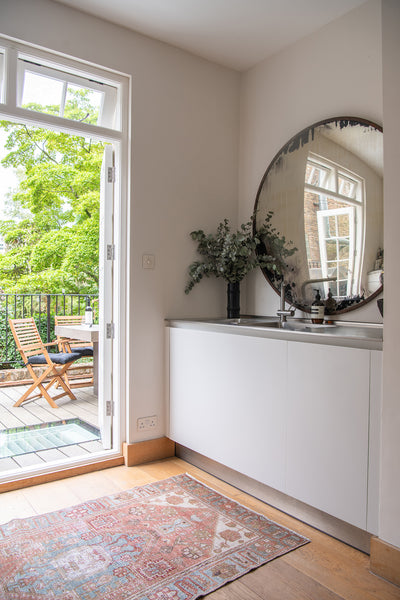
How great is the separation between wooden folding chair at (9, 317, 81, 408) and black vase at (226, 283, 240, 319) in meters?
2.15

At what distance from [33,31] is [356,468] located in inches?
108

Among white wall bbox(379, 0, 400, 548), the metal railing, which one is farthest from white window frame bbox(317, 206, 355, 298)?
the metal railing

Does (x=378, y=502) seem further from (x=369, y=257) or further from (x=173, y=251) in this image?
(x=173, y=251)

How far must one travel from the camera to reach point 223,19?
2.69m

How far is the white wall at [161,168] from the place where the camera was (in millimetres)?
2789

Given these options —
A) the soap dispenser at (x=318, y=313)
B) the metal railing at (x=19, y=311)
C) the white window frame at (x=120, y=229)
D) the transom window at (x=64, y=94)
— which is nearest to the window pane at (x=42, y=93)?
the transom window at (x=64, y=94)

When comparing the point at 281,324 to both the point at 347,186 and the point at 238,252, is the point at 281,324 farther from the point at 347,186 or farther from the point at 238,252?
Answer: the point at 347,186

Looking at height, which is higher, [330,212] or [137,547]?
[330,212]

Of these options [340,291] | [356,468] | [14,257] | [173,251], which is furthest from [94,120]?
[14,257]

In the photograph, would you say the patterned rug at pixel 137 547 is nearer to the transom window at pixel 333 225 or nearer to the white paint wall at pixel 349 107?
the white paint wall at pixel 349 107

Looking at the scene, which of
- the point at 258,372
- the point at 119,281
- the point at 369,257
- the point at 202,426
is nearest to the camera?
the point at 258,372

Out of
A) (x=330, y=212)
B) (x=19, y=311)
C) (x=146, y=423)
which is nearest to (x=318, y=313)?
(x=330, y=212)

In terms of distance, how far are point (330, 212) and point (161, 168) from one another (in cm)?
113

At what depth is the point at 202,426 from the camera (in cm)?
268
